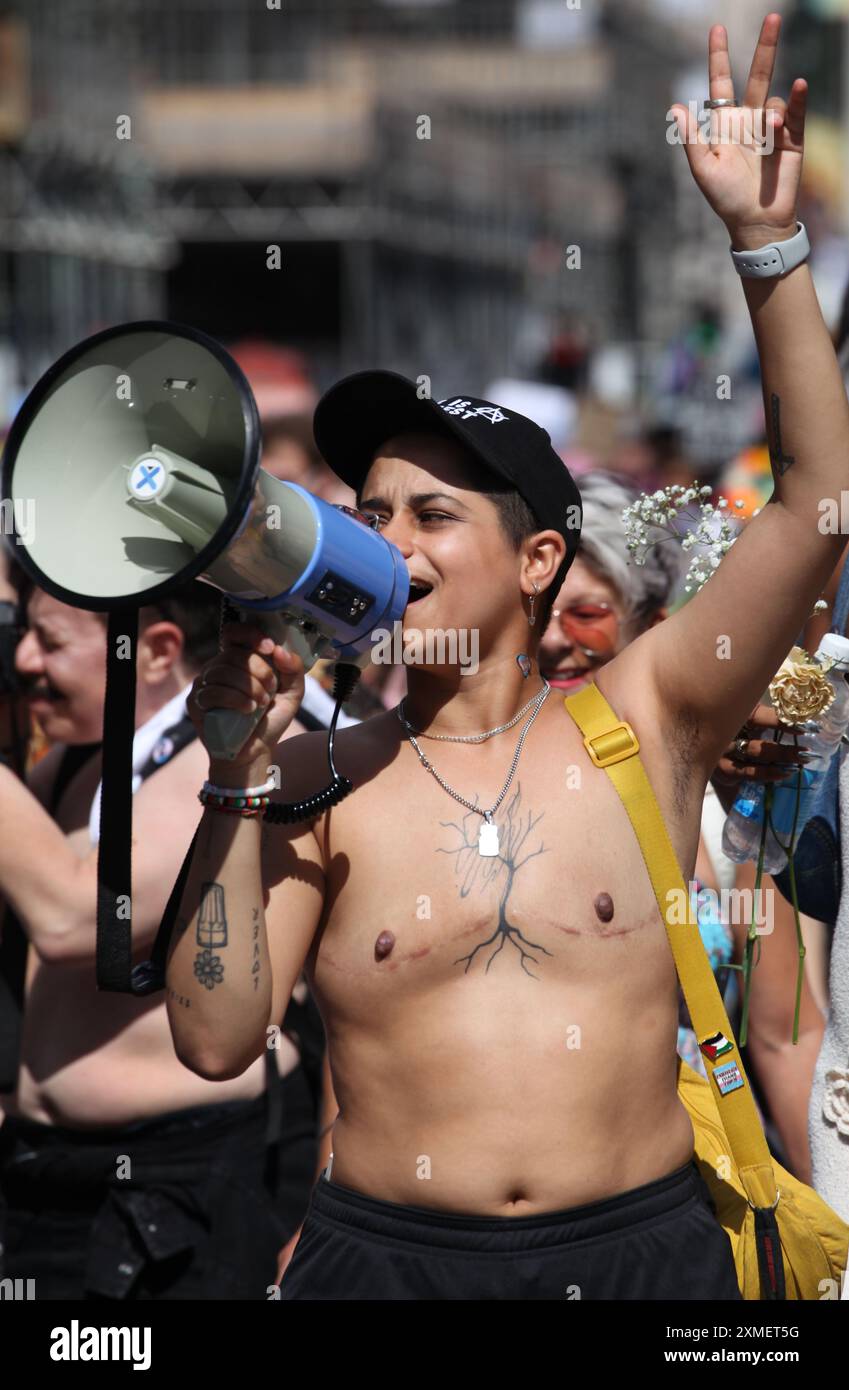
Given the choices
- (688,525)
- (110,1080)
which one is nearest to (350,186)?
(110,1080)

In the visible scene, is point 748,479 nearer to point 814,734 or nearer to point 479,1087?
point 814,734

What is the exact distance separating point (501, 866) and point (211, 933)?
47 cm

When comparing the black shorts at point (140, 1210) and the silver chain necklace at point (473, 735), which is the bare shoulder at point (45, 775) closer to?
the black shorts at point (140, 1210)

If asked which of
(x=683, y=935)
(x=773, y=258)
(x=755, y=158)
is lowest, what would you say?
(x=683, y=935)

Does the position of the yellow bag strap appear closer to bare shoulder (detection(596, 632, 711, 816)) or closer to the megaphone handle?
bare shoulder (detection(596, 632, 711, 816))

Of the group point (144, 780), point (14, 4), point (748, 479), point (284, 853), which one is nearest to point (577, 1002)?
point (284, 853)

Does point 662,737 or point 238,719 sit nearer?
point 238,719

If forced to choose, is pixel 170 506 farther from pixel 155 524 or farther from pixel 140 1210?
pixel 140 1210

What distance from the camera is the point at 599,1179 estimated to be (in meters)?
2.61

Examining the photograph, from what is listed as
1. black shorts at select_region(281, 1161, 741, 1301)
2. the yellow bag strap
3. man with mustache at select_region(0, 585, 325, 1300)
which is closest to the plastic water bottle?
the yellow bag strap

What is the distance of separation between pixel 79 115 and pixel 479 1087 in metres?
21.7

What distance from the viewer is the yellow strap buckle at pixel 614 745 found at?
2719 millimetres

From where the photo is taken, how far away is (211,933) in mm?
2529
